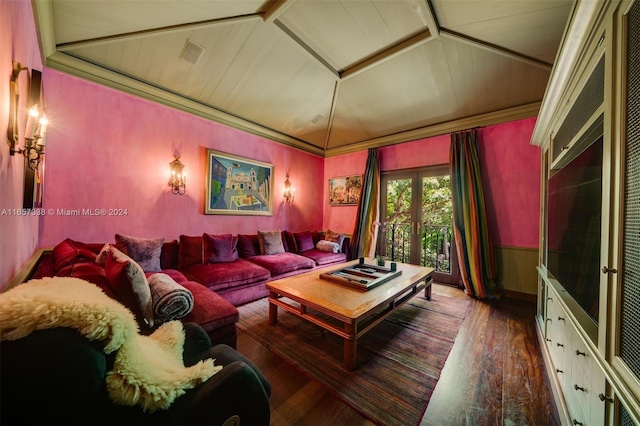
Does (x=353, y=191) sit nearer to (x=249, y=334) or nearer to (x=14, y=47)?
(x=249, y=334)

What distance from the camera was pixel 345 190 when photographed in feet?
17.0

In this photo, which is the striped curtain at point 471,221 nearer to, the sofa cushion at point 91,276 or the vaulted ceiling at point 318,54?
the vaulted ceiling at point 318,54

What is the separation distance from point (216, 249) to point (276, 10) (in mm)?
2815

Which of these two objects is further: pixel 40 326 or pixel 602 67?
pixel 602 67

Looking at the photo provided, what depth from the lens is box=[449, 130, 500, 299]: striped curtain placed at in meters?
3.28

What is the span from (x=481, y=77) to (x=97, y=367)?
13.3ft

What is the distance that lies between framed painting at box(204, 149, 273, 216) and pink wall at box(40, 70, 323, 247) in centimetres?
12

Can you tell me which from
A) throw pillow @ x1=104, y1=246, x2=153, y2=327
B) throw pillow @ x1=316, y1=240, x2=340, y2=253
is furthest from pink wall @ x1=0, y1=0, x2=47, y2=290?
throw pillow @ x1=316, y1=240, x2=340, y2=253

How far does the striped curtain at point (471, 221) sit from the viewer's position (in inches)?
129

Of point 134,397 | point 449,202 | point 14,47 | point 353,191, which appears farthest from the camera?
point 353,191

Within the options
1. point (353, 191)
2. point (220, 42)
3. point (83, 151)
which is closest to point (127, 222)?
point (83, 151)

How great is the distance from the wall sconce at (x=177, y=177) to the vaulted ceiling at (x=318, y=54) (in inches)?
32.2

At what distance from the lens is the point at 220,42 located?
2.56 meters

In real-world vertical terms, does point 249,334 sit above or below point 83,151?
below
